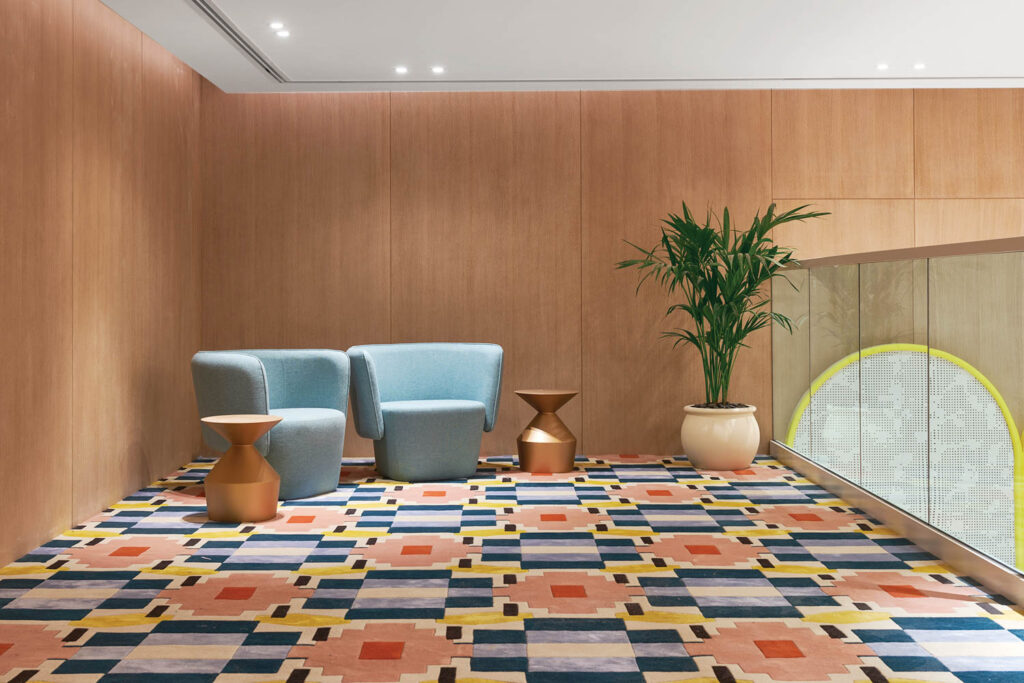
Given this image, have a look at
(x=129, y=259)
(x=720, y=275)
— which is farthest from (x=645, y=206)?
(x=129, y=259)

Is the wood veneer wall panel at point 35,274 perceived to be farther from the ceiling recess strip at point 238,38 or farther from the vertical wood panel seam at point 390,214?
the vertical wood panel seam at point 390,214

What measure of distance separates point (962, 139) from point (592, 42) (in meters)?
3.35

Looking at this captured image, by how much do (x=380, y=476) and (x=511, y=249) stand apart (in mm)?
2008

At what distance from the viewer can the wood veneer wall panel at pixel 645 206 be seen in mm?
6797

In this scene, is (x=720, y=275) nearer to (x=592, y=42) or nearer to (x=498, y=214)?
(x=498, y=214)

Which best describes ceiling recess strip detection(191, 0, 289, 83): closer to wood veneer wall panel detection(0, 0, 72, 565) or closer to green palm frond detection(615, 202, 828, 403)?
wood veneer wall panel detection(0, 0, 72, 565)

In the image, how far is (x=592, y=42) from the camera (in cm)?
533

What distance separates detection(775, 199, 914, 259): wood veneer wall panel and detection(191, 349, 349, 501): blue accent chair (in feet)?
11.9

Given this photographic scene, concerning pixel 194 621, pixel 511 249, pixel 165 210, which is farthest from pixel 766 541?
pixel 165 210

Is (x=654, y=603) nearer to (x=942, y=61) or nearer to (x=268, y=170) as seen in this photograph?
(x=942, y=61)

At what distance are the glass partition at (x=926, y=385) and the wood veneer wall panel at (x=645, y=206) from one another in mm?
1134

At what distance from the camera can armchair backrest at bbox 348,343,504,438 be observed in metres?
6.20

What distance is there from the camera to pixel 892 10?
4707 mm

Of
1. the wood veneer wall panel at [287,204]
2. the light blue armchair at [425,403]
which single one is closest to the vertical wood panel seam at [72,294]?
the light blue armchair at [425,403]
